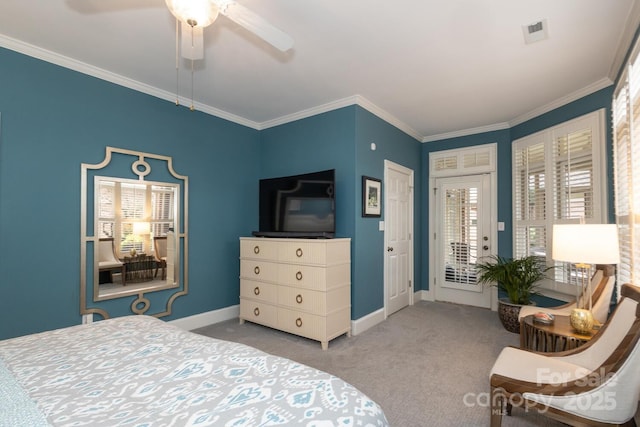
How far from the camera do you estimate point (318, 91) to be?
3219mm

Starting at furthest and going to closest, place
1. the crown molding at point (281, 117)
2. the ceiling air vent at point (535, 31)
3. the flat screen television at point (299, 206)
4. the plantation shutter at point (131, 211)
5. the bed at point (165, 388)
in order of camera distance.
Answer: the flat screen television at point (299, 206) → the plantation shutter at point (131, 211) → the crown molding at point (281, 117) → the ceiling air vent at point (535, 31) → the bed at point (165, 388)

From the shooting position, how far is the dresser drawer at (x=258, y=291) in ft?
11.0

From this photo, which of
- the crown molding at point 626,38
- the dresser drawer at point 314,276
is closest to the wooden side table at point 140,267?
the dresser drawer at point 314,276

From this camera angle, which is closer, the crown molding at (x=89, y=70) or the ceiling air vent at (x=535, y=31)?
the ceiling air vent at (x=535, y=31)

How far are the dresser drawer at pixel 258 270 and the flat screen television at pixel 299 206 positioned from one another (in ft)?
1.10

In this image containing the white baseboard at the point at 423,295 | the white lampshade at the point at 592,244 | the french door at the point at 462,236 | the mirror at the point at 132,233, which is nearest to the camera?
the white lampshade at the point at 592,244

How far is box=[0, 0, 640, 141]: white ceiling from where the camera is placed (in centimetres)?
201

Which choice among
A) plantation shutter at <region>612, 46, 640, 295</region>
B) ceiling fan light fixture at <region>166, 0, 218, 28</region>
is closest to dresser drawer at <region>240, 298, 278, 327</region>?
ceiling fan light fixture at <region>166, 0, 218, 28</region>

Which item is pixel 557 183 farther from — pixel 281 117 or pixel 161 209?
pixel 161 209

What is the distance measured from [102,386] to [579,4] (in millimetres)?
3162

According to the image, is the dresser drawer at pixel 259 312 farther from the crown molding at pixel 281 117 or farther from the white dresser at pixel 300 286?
the crown molding at pixel 281 117

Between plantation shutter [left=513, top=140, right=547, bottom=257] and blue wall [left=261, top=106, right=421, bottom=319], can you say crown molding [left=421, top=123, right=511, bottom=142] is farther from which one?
blue wall [left=261, top=106, right=421, bottom=319]

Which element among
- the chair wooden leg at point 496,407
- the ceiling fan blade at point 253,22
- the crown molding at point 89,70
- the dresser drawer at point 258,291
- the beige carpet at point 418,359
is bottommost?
the beige carpet at point 418,359

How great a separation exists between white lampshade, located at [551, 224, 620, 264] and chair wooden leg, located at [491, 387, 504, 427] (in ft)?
3.38
